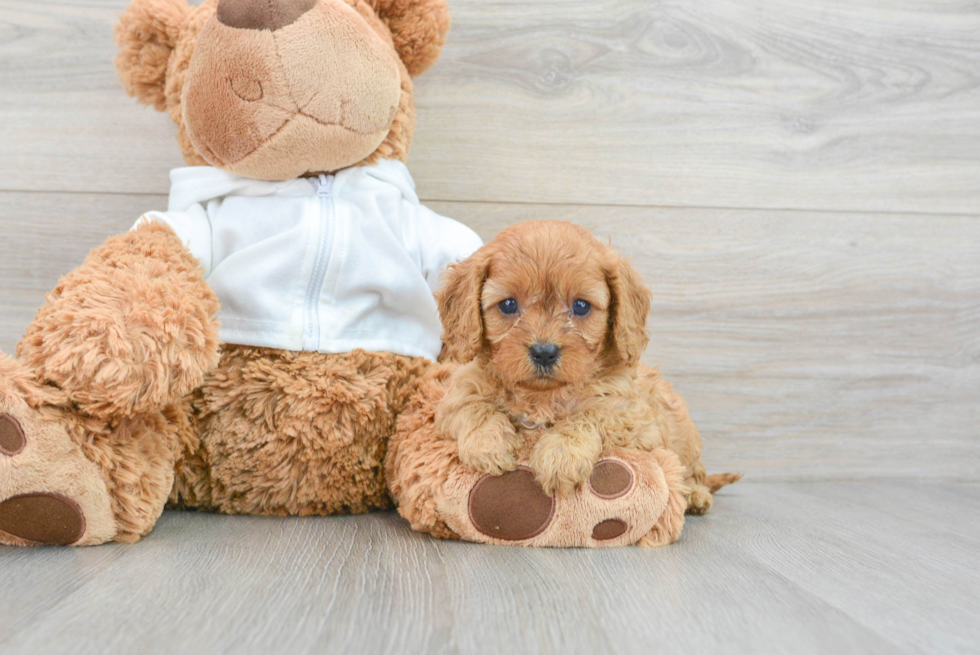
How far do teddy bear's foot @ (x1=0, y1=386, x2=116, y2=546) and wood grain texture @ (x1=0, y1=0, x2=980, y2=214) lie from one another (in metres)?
0.83

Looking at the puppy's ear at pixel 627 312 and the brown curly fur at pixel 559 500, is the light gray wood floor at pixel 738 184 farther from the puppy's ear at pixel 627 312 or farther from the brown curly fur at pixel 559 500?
the puppy's ear at pixel 627 312

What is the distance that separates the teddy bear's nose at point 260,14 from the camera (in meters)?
1.38

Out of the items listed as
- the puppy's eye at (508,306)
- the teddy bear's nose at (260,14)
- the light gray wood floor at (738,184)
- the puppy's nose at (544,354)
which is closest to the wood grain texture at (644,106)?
the light gray wood floor at (738,184)

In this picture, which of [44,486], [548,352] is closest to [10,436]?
[44,486]

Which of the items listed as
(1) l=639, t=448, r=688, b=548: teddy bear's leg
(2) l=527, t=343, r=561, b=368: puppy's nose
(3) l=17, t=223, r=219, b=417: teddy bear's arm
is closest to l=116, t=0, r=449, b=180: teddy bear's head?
(3) l=17, t=223, r=219, b=417: teddy bear's arm

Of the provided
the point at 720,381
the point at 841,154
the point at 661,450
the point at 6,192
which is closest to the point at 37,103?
the point at 6,192

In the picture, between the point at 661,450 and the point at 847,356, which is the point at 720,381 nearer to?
the point at 847,356

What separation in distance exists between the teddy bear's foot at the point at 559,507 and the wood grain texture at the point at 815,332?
27.5 inches

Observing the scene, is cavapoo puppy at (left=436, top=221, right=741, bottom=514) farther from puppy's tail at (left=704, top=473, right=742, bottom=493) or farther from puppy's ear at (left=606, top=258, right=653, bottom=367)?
puppy's tail at (left=704, top=473, right=742, bottom=493)

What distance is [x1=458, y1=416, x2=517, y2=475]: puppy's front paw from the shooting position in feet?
4.32

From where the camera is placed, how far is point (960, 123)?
6.72ft

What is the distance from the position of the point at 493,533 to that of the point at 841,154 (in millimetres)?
1365

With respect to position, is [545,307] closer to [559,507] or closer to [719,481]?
[559,507]

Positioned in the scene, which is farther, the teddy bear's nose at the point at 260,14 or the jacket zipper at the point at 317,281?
the jacket zipper at the point at 317,281
